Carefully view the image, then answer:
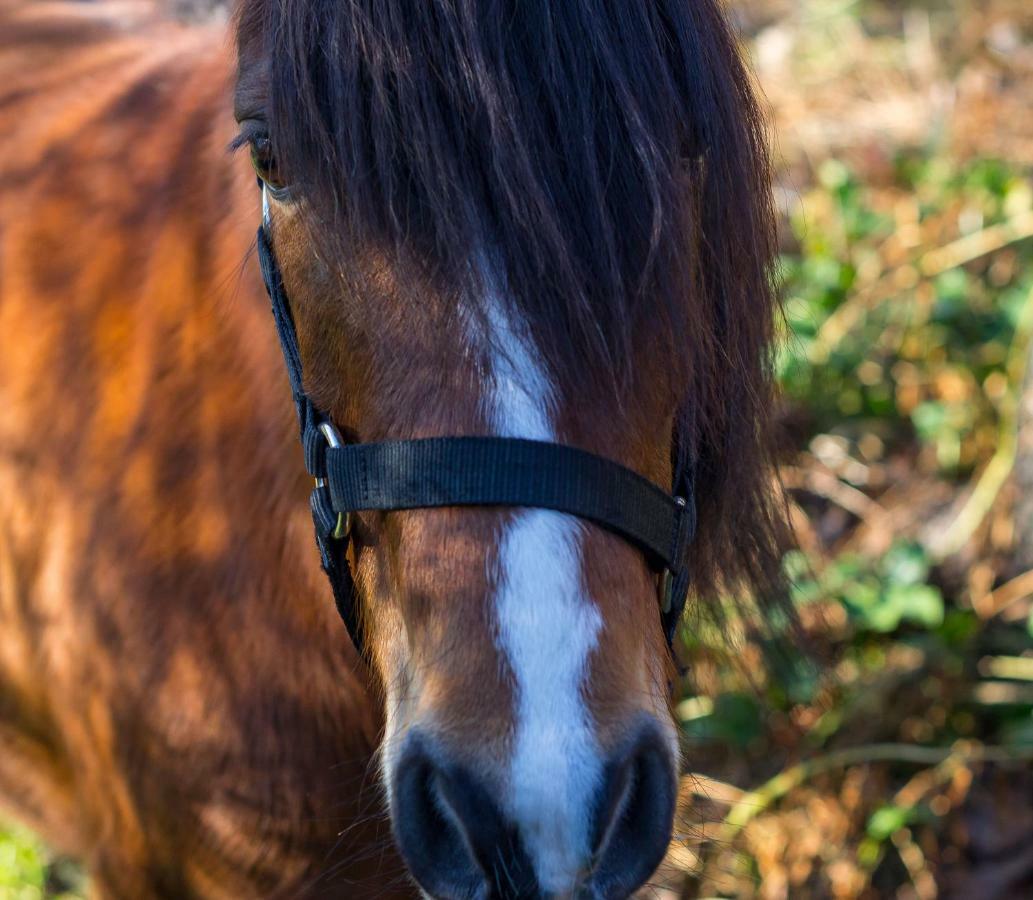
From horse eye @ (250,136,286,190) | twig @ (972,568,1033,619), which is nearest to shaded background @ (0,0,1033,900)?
twig @ (972,568,1033,619)

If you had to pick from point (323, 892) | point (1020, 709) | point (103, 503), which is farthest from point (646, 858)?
point (1020, 709)

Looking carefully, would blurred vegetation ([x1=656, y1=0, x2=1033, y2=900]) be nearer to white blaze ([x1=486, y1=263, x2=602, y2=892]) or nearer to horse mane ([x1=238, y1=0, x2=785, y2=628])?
horse mane ([x1=238, y1=0, x2=785, y2=628])

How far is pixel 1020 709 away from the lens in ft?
8.88

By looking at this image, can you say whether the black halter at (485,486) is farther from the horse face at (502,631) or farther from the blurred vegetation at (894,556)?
the blurred vegetation at (894,556)

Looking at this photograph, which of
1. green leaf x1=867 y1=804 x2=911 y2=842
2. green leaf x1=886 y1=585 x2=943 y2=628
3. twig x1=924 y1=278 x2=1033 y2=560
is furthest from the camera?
twig x1=924 y1=278 x2=1033 y2=560

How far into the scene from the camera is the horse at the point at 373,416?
1.13 m

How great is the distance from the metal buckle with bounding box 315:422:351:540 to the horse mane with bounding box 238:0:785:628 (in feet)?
0.79

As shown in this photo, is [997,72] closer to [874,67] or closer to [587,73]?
[874,67]

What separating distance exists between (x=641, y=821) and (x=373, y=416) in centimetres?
53

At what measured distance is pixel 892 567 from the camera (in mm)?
2812

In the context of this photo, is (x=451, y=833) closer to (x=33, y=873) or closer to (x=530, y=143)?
(x=530, y=143)

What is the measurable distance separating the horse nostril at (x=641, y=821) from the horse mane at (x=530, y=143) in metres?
0.40

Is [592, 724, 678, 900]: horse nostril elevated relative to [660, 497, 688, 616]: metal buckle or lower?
lower

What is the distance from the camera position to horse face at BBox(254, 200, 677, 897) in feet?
3.48
